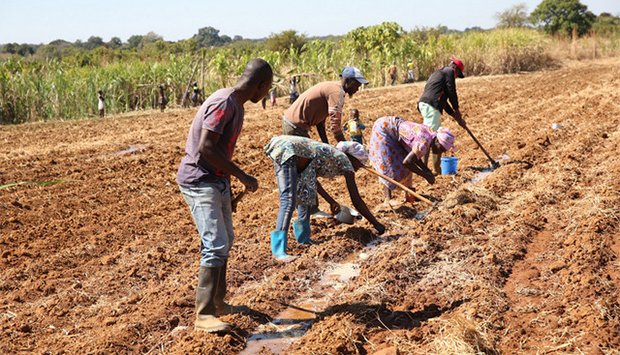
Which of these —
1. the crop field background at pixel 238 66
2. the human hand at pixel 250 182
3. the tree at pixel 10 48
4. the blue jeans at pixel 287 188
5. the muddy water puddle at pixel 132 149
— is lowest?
the muddy water puddle at pixel 132 149

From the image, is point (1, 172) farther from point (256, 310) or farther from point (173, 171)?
point (256, 310)

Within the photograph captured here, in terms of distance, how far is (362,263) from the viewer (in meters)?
5.95

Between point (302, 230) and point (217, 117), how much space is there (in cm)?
238

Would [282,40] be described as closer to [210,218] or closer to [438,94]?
[438,94]

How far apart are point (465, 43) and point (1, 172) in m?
24.1

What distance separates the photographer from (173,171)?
34.9 ft

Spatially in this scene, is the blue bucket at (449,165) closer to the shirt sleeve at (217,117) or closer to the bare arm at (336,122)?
the bare arm at (336,122)

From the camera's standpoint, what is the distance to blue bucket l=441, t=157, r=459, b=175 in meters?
8.63

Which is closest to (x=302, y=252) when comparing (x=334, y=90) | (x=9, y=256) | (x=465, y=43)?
(x=334, y=90)

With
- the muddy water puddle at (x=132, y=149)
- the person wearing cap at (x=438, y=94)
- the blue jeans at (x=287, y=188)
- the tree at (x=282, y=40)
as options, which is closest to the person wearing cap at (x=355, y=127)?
the person wearing cap at (x=438, y=94)

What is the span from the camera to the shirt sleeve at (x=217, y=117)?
4.09 meters

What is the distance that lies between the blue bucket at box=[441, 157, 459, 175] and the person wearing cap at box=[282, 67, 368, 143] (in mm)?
2437

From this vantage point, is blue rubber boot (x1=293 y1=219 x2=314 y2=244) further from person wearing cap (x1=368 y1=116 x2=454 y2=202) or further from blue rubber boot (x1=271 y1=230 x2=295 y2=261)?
person wearing cap (x1=368 y1=116 x2=454 y2=202)

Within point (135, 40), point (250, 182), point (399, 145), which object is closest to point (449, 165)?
point (399, 145)
